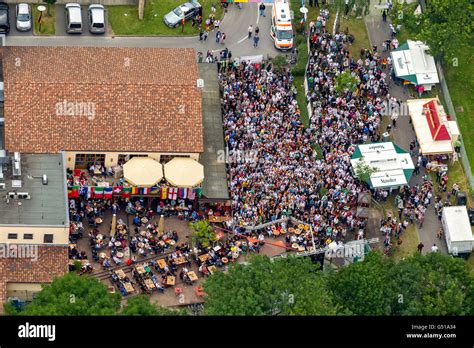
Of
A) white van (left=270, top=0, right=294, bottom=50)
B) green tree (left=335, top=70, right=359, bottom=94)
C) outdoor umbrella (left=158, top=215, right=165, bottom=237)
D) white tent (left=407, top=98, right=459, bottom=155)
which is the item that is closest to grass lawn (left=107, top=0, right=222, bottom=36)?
white van (left=270, top=0, right=294, bottom=50)

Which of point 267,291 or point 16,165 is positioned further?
point 16,165

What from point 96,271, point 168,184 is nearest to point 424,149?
point 168,184

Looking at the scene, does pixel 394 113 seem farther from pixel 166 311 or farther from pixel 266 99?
pixel 166 311

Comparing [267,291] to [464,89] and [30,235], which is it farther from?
[464,89]

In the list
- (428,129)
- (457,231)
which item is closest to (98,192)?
(457,231)

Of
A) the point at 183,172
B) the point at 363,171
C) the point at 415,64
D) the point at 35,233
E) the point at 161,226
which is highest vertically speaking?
the point at 415,64
